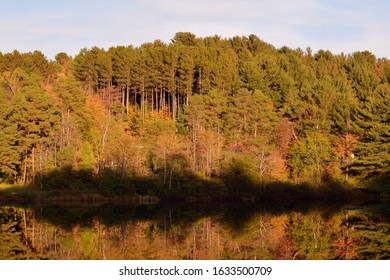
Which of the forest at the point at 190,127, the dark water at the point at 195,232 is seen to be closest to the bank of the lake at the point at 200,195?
the forest at the point at 190,127

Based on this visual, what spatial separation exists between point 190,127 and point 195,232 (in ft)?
134

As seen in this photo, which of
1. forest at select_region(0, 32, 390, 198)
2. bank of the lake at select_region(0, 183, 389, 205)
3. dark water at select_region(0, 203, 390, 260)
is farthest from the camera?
forest at select_region(0, 32, 390, 198)

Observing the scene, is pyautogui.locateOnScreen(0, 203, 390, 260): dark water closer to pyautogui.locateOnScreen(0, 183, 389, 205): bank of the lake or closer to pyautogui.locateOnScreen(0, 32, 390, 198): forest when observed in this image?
pyautogui.locateOnScreen(0, 183, 389, 205): bank of the lake

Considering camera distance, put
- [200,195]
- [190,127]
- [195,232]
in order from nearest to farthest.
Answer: [195,232], [200,195], [190,127]

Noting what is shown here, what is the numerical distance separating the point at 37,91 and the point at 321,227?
37329mm

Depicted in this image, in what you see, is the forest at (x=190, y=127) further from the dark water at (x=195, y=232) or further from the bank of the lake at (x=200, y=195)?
the dark water at (x=195, y=232)

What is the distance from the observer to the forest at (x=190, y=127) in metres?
67.1

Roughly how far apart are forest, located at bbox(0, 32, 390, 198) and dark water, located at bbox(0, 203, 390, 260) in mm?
5965

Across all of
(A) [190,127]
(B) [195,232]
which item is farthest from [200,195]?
(B) [195,232]

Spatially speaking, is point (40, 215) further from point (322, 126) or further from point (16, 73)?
point (322, 126)

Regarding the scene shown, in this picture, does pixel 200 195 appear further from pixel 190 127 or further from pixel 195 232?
pixel 195 232

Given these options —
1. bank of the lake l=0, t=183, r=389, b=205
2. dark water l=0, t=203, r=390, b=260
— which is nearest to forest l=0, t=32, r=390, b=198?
bank of the lake l=0, t=183, r=389, b=205

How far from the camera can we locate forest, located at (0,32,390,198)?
67.1 meters

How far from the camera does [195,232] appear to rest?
44.9 metres
